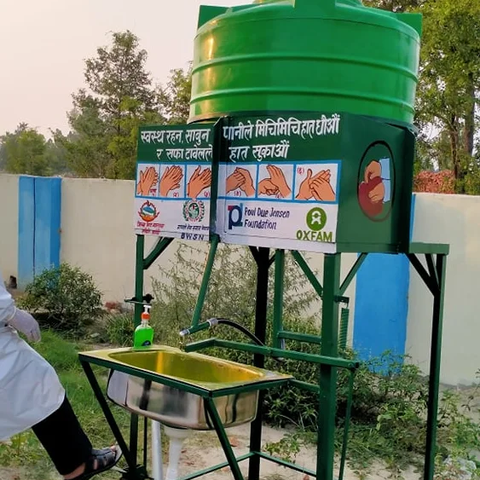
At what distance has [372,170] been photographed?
6.85ft

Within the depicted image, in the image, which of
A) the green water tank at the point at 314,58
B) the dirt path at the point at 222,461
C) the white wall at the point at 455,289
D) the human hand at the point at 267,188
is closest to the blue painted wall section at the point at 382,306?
the white wall at the point at 455,289

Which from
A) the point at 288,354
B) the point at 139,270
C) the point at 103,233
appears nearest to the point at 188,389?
the point at 288,354

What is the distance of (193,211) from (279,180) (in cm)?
41

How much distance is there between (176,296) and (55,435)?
8.32 ft

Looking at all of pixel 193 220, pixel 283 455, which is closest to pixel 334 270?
pixel 193 220

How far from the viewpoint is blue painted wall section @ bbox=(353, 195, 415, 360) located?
17.9ft

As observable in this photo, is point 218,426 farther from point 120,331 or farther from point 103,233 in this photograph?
point 103,233

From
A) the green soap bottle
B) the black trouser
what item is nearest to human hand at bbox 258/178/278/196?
the green soap bottle

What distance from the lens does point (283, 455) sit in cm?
358

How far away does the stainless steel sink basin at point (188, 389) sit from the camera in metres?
2.02

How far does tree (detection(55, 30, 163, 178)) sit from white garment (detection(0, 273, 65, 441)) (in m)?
13.8

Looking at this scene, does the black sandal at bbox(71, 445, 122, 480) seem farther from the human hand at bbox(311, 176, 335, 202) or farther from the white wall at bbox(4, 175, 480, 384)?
the white wall at bbox(4, 175, 480, 384)

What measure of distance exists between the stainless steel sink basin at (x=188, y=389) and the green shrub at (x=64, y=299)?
455 centimetres

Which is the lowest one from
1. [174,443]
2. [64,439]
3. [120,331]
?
[120,331]
